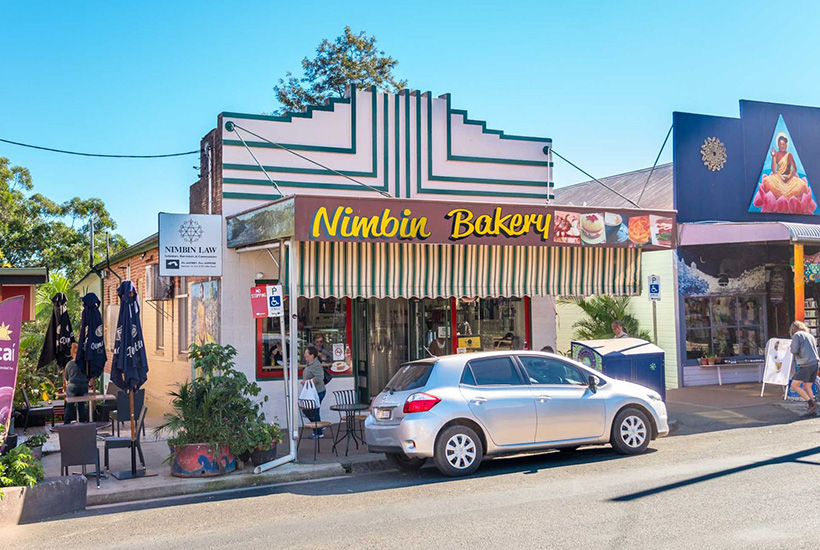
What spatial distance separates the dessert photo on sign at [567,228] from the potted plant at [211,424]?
6015 mm

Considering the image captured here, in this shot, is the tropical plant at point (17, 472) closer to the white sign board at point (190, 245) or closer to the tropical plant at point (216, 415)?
the tropical plant at point (216, 415)

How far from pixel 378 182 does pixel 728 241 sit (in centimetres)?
779

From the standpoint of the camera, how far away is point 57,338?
46.0ft

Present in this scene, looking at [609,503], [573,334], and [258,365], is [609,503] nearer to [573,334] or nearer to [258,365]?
[258,365]

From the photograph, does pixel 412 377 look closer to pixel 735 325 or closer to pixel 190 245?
pixel 190 245

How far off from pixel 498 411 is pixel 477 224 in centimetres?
389

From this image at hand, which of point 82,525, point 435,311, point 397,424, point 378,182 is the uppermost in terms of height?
point 378,182

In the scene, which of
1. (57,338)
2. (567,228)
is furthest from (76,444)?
(567,228)

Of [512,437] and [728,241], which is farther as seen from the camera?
[728,241]

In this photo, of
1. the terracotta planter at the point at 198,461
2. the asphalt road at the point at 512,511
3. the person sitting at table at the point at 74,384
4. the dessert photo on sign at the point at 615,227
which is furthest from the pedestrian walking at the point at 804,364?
the person sitting at table at the point at 74,384

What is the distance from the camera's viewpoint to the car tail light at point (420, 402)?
368 inches

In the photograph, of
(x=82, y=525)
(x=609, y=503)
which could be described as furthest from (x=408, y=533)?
(x=82, y=525)

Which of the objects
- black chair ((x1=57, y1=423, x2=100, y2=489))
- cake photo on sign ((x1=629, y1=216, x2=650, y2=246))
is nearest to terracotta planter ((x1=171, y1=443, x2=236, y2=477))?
black chair ((x1=57, y1=423, x2=100, y2=489))

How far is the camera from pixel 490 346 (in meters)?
16.0
